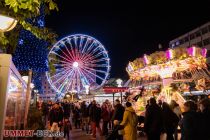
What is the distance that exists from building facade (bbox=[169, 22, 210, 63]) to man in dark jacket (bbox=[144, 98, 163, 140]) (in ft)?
200

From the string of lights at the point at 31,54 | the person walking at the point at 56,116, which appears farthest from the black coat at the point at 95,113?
the string of lights at the point at 31,54

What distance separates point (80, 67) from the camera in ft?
112

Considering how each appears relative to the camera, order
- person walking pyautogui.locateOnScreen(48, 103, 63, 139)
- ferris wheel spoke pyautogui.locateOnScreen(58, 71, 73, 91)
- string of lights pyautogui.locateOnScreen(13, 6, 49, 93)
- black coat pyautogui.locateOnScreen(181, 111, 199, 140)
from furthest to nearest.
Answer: ferris wheel spoke pyautogui.locateOnScreen(58, 71, 73, 91)
string of lights pyautogui.locateOnScreen(13, 6, 49, 93)
person walking pyautogui.locateOnScreen(48, 103, 63, 139)
black coat pyautogui.locateOnScreen(181, 111, 199, 140)

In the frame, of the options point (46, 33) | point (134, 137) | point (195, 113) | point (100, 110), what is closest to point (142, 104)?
point (100, 110)

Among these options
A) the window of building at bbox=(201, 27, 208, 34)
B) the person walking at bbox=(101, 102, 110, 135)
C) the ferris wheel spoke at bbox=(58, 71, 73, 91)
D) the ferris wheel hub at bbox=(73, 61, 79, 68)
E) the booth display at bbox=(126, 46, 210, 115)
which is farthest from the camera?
the window of building at bbox=(201, 27, 208, 34)

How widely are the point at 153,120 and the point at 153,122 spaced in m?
0.06

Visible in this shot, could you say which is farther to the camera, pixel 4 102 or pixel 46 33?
pixel 46 33

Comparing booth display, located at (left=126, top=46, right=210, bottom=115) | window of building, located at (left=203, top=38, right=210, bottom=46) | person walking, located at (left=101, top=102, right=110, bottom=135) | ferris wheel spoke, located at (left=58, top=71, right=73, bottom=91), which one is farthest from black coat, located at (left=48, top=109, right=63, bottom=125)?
window of building, located at (left=203, top=38, right=210, bottom=46)

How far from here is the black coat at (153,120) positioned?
939 centimetres

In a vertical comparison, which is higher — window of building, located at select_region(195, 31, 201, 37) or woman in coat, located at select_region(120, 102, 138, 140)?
window of building, located at select_region(195, 31, 201, 37)

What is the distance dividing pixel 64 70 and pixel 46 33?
1023 inches

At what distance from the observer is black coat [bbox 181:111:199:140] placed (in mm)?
5648

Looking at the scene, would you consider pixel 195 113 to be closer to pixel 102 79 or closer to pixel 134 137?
pixel 134 137

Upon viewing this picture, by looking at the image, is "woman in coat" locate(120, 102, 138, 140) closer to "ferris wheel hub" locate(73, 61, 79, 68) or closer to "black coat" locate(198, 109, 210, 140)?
"black coat" locate(198, 109, 210, 140)
